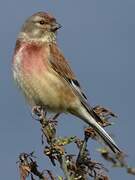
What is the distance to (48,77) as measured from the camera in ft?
19.3

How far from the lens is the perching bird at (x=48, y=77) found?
577cm

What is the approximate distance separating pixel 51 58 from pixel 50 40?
1.30 feet

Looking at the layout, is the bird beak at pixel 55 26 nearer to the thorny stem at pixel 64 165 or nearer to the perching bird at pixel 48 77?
the perching bird at pixel 48 77

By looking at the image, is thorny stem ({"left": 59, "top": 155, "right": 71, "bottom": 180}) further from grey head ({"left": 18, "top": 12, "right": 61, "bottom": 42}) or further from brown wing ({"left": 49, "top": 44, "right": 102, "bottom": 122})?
grey head ({"left": 18, "top": 12, "right": 61, "bottom": 42})

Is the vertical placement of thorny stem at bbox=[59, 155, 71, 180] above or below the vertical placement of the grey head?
below

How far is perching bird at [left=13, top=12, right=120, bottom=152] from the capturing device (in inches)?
227

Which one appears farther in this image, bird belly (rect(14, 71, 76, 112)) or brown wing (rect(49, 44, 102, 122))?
brown wing (rect(49, 44, 102, 122))

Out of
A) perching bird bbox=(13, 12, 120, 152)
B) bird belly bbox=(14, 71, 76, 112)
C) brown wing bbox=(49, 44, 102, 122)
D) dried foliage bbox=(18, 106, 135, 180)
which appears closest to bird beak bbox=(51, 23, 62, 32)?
perching bird bbox=(13, 12, 120, 152)

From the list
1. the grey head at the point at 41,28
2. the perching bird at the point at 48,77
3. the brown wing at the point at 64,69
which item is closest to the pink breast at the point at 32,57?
the perching bird at the point at 48,77

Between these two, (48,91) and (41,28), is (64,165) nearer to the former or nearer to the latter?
(48,91)

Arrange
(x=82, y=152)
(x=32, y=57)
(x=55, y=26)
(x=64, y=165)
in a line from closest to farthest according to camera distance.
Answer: (x=64, y=165) → (x=82, y=152) → (x=32, y=57) → (x=55, y=26)

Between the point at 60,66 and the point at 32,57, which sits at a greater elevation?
the point at 32,57

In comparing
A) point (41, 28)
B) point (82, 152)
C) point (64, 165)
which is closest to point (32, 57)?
point (41, 28)

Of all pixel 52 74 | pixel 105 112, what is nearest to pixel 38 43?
pixel 52 74
